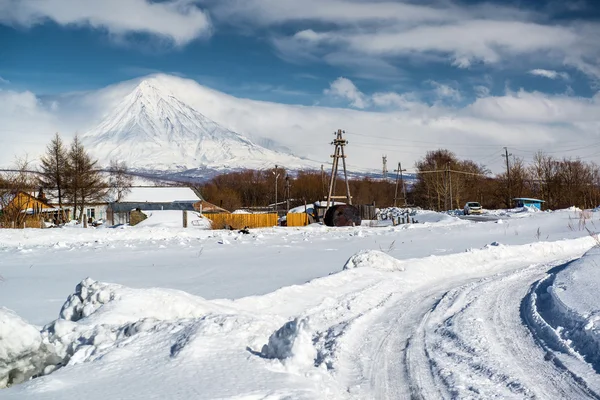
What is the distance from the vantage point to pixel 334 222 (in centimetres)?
3831

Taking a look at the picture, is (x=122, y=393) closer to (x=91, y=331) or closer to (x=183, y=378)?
(x=183, y=378)

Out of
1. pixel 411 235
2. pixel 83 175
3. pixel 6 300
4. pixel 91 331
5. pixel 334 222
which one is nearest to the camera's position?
pixel 91 331

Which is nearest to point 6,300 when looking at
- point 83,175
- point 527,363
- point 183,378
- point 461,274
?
point 183,378

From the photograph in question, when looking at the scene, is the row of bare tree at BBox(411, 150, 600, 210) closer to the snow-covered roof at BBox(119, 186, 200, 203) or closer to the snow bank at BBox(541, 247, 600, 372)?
the snow-covered roof at BBox(119, 186, 200, 203)

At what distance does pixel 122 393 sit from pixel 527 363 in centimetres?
390

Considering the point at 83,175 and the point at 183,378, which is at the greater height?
the point at 83,175

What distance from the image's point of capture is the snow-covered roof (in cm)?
8338

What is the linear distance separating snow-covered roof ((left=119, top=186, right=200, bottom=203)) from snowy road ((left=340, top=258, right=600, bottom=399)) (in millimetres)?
75712

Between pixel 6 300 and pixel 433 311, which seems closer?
pixel 433 311

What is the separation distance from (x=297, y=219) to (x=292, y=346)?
37.8 m

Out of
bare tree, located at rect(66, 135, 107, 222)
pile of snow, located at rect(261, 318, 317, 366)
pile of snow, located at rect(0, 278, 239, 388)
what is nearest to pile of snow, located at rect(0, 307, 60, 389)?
pile of snow, located at rect(0, 278, 239, 388)

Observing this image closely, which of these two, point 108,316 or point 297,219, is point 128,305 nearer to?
point 108,316

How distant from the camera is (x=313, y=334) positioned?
6.77 metres

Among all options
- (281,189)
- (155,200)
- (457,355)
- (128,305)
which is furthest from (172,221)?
(281,189)
